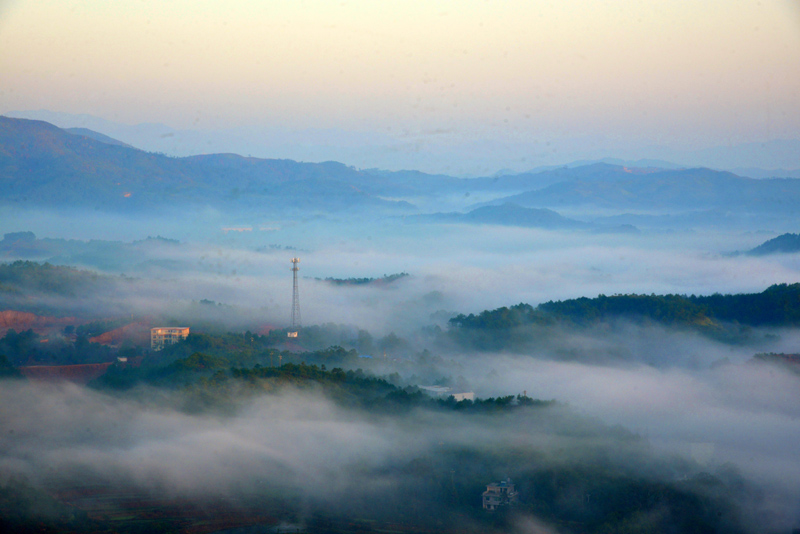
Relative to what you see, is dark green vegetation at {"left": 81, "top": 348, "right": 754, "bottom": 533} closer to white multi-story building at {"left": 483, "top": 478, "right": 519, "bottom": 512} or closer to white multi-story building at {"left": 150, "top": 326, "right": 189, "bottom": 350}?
white multi-story building at {"left": 483, "top": 478, "right": 519, "bottom": 512}

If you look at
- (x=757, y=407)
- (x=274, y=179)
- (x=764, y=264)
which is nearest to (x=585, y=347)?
(x=757, y=407)

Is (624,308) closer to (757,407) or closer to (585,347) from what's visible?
(585,347)

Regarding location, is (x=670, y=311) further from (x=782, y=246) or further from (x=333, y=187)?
(x=333, y=187)

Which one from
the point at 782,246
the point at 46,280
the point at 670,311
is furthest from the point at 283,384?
the point at 782,246

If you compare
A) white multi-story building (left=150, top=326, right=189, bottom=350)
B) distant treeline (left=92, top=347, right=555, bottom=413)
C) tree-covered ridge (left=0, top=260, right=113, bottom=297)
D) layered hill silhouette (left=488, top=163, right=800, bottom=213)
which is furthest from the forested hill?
layered hill silhouette (left=488, top=163, right=800, bottom=213)

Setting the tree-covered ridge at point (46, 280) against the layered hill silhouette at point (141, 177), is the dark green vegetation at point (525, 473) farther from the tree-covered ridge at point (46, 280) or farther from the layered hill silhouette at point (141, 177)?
the layered hill silhouette at point (141, 177)
